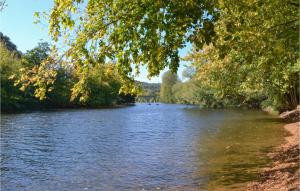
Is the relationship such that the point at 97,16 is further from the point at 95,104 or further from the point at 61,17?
the point at 95,104

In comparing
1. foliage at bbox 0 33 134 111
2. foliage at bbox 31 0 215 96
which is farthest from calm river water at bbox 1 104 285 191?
foliage at bbox 31 0 215 96

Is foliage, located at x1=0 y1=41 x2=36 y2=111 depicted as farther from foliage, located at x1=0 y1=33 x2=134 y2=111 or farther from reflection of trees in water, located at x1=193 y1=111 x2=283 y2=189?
reflection of trees in water, located at x1=193 y1=111 x2=283 y2=189

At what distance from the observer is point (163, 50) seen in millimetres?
8906

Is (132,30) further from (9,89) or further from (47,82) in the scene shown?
(9,89)

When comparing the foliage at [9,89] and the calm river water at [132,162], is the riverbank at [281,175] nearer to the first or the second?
the calm river water at [132,162]

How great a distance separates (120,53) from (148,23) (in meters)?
0.94

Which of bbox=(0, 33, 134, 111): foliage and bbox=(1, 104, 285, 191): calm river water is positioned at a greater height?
bbox=(0, 33, 134, 111): foliage

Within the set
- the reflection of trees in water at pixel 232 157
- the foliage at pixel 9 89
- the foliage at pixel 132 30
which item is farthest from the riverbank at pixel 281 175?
the foliage at pixel 9 89

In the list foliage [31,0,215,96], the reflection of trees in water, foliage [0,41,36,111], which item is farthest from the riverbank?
foliage [0,41,36,111]

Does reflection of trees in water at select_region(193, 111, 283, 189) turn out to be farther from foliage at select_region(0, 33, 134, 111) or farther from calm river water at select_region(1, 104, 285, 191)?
foliage at select_region(0, 33, 134, 111)

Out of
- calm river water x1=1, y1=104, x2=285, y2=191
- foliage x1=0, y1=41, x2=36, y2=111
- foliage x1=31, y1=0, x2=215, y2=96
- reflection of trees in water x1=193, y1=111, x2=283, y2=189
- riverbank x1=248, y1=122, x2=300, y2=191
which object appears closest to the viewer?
foliage x1=31, y1=0, x2=215, y2=96

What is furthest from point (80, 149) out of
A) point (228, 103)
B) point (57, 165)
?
point (228, 103)

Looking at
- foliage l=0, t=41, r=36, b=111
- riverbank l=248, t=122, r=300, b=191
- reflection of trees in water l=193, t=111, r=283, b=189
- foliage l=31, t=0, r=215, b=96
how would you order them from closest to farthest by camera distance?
foliage l=31, t=0, r=215, b=96 < riverbank l=248, t=122, r=300, b=191 < reflection of trees in water l=193, t=111, r=283, b=189 < foliage l=0, t=41, r=36, b=111

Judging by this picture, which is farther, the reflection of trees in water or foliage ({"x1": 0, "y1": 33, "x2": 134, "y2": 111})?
the reflection of trees in water
